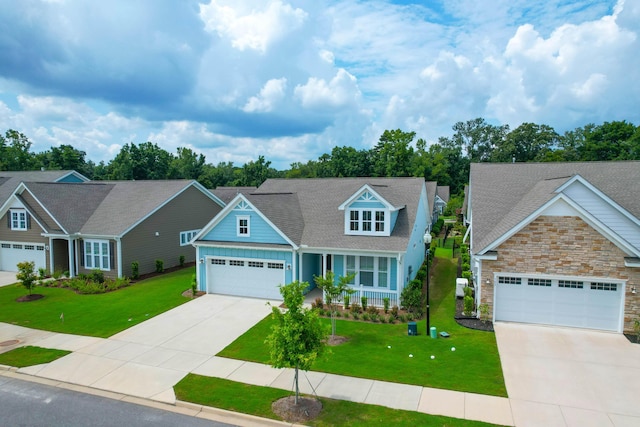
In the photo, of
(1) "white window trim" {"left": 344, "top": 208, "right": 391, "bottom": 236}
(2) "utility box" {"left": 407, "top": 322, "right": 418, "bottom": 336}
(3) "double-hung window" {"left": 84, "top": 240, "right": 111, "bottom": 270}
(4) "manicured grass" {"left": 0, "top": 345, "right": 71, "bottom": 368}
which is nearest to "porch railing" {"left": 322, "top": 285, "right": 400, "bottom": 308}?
(1) "white window trim" {"left": 344, "top": 208, "right": 391, "bottom": 236}

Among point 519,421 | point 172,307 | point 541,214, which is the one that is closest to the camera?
point 519,421

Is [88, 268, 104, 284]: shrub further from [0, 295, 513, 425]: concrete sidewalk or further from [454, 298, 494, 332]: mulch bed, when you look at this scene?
[454, 298, 494, 332]: mulch bed

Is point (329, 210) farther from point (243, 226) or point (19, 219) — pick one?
point (19, 219)

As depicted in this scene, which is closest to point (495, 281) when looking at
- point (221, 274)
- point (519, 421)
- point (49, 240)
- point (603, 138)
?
point (519, 421)

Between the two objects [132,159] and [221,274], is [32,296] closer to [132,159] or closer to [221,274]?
[221,274]

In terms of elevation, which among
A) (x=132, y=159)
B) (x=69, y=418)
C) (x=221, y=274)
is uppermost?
(x=132, y=159)

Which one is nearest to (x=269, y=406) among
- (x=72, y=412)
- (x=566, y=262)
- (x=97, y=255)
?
(x=72, y=412)
